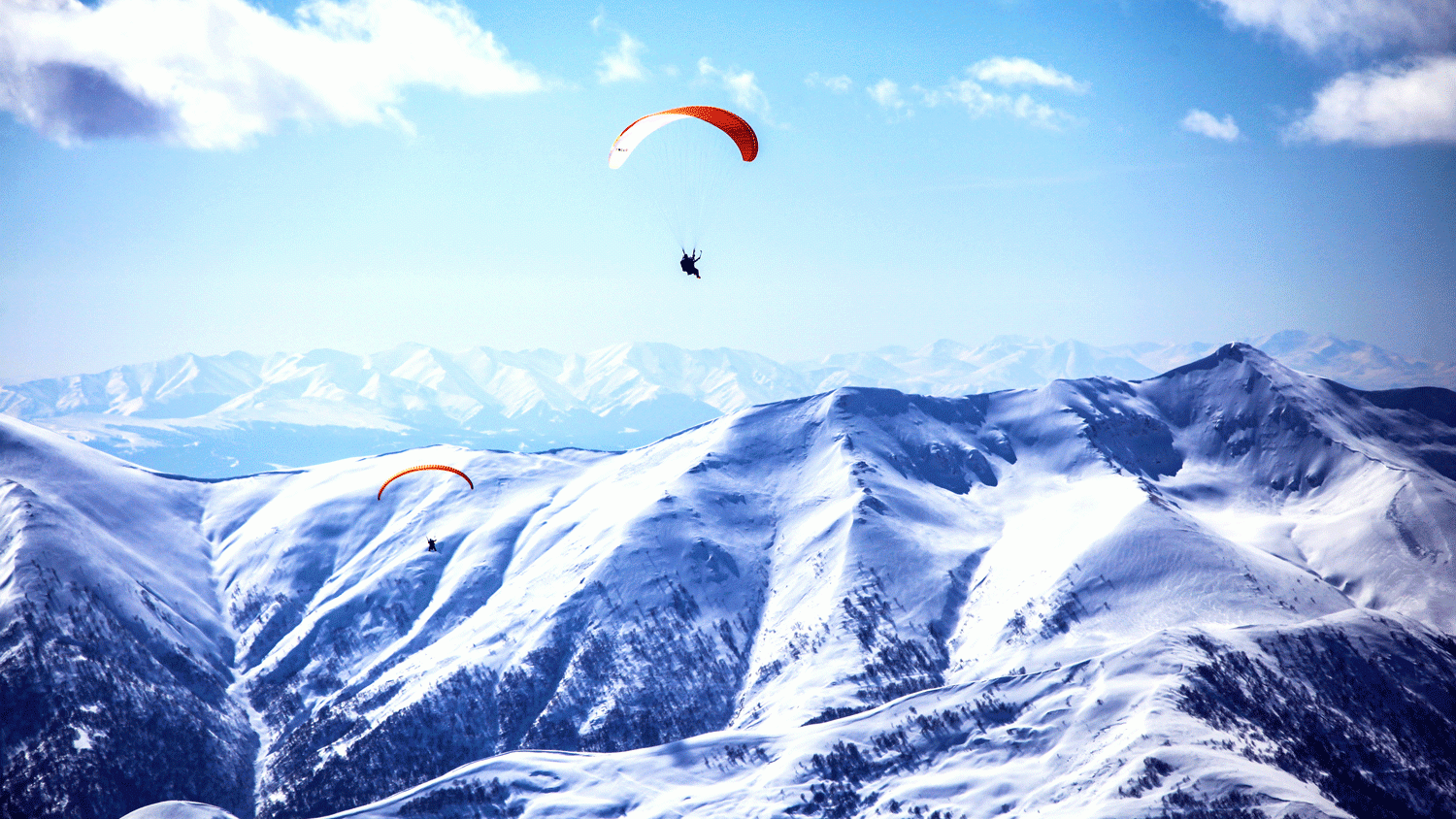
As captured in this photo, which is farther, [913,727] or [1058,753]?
[913,727]

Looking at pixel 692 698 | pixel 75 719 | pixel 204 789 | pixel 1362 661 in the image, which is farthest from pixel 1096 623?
pixel 75 719

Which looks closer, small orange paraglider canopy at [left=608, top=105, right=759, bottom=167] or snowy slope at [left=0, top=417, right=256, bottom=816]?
small orange paraglider canopy at [left=608, top=105, right=759, bottom=167]

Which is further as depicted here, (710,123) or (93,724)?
(93,724)

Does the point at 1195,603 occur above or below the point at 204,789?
above

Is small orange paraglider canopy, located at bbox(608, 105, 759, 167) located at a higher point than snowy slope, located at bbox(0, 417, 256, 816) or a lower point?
higher

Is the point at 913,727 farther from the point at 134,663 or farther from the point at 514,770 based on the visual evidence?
the point at 134,663

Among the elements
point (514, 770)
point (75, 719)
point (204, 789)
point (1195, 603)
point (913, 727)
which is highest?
point (1195, 603)

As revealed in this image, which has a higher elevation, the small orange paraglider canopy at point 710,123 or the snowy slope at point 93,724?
the small orange paraglider canopy at point 710,123

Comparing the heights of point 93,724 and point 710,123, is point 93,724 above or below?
below
